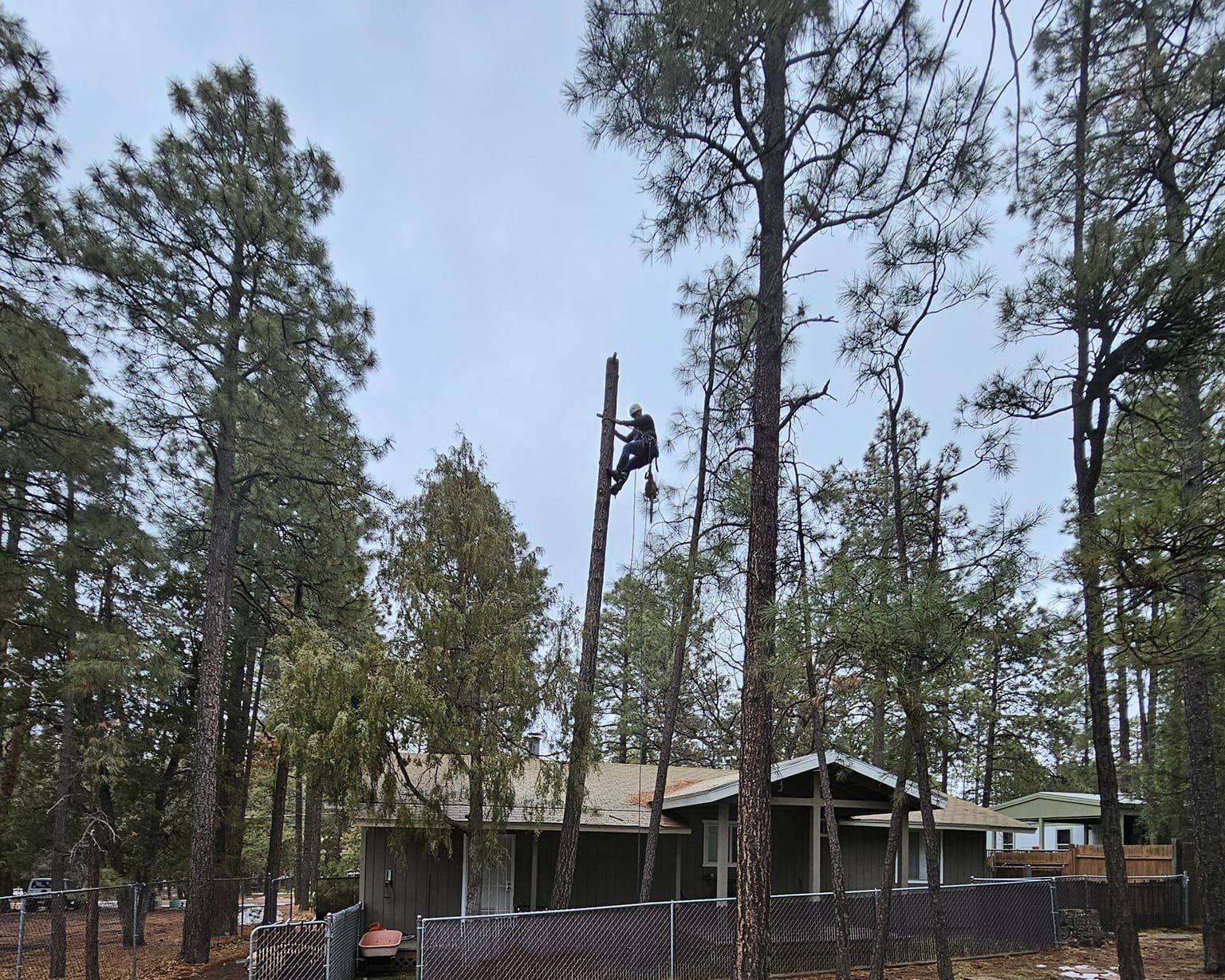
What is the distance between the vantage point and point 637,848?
12.4 metres

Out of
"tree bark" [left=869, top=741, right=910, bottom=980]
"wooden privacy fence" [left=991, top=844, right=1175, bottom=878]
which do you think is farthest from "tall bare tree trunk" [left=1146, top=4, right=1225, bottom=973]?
"wooden privacy fence" [left=991, top=844, right=1175, bottom=878]

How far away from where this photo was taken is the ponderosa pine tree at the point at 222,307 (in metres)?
10.8

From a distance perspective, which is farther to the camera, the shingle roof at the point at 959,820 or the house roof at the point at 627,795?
the shingle roof at the point at 959,820

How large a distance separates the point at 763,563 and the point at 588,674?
3.42m

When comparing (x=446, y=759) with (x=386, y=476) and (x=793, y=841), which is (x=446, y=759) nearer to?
(x=386, y=476)

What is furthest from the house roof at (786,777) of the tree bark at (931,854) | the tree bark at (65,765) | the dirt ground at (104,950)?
the tree bark at (65,765)

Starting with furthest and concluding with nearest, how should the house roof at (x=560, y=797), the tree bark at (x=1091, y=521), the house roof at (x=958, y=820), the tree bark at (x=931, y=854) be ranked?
the house roof at (x=958, y=820)
the house roof at (x=560, y=797)
the tree bark at (x=931, y=854)
the tree bark at (x=1091, y=521)

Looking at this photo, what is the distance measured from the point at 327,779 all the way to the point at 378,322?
7.53 meters

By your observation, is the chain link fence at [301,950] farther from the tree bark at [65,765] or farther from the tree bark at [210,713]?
the tree bark at [65,765]

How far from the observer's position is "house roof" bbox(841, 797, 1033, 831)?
1501 centimetres

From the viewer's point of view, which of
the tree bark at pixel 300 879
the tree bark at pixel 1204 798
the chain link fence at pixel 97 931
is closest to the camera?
the tree bark at pixel 1204 798

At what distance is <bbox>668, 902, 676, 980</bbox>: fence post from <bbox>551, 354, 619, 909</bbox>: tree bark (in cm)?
123

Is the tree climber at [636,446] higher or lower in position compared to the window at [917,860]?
higher

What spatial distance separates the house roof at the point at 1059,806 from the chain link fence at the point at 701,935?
9.35m
